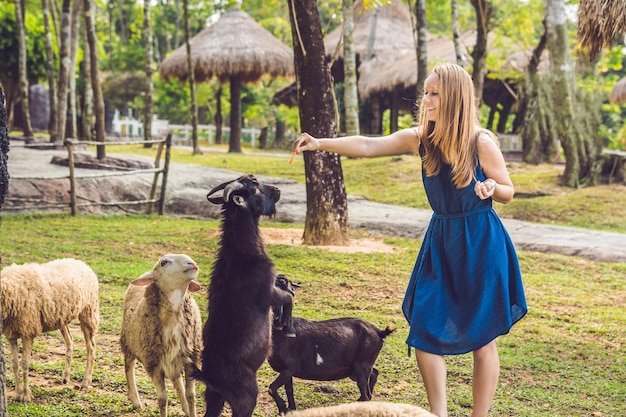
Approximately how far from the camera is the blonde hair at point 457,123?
418 centimetres

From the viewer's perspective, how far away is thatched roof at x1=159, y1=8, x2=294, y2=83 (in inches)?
1025

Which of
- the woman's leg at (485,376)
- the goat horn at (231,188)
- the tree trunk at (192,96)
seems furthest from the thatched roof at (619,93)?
the goat horn at (231,188)

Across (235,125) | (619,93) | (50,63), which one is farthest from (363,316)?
(619,93)

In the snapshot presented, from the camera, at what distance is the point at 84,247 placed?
33.3 feet

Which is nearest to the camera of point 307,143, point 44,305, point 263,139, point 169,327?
point 307,143

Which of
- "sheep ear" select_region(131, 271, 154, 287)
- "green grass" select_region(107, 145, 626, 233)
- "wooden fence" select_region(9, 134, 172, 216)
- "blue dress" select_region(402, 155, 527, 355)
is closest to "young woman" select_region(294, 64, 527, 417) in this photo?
"blue dress" select_region(402, 155, 527, 355)

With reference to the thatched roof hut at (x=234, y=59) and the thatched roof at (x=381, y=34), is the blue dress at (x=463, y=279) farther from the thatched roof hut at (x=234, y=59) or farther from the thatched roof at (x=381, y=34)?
the thatched roof at (x=381, y=34)

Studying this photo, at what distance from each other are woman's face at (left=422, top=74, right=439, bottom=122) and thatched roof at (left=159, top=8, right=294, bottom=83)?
2223cm

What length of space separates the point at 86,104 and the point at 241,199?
1674 cm

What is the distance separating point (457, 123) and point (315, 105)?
249 inches

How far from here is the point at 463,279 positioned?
13.7ft

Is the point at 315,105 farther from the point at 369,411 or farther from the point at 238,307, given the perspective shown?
the point at 369,411

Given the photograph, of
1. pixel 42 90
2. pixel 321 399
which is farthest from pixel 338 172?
pixel 42 90

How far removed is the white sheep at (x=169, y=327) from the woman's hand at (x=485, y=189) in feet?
5.25
